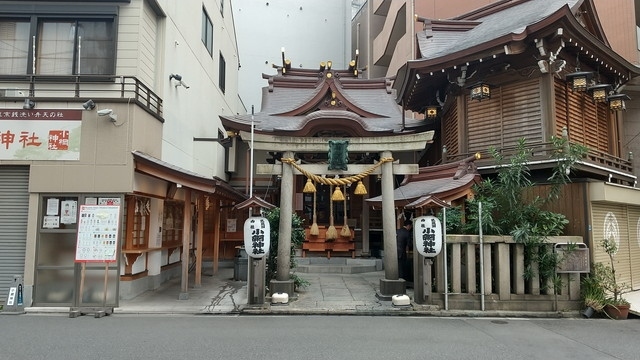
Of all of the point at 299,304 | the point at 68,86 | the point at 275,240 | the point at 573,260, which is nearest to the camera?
the point at 573,260

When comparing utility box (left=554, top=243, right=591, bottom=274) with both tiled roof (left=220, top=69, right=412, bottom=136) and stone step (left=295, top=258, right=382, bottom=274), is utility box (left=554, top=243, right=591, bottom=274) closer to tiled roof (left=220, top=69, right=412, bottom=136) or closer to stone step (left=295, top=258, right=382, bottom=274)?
stone step (left=295, top=258, right=382, bottom=274)

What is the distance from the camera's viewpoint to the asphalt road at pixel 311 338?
6.50 meters

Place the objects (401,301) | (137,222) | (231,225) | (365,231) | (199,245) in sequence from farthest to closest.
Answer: (231,225) → (365,231) → (199,245) → (137,222) → (401,301)

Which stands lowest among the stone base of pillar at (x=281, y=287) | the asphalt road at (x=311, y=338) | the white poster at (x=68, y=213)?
the asphalt road at (x=311, y=338)

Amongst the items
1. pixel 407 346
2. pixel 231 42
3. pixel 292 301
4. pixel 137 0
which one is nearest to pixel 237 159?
pixel 231 42

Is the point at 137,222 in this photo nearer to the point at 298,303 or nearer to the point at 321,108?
the point at 298,303

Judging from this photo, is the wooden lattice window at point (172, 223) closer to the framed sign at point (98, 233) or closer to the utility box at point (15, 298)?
the framed sign at point (98, 233)

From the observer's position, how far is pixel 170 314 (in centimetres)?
947

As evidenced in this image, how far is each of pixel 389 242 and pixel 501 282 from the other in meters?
2.85

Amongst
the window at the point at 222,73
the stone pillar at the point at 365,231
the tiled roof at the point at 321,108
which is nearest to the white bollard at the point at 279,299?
the tiled roof at the point at 321,108

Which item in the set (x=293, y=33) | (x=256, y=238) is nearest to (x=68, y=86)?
(x=256, y=238)

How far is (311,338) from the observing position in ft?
24.1

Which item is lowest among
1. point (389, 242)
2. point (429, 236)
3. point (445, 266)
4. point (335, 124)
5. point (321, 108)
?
point (445, 266)

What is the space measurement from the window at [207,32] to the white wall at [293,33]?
15.4 meters
